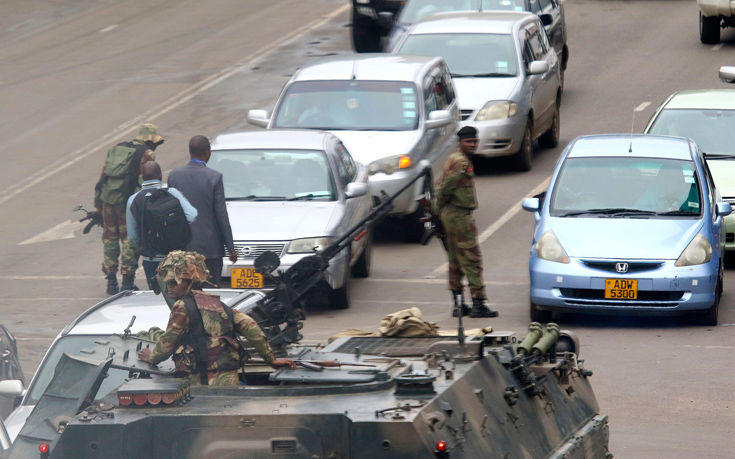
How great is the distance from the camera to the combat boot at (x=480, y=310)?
14.4m

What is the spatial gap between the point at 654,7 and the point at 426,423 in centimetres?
2725

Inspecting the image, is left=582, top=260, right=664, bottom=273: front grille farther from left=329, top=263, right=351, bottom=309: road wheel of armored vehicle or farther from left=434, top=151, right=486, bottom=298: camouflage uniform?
left=329, top=263, right=351, bottom=309: road wheel of armored vehicle

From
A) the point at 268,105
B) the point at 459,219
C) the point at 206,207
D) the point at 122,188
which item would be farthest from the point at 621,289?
the point at 268,105

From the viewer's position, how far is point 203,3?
3506 cm

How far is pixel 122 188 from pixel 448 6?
11294mm

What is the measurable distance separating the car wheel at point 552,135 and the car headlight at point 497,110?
2063mm

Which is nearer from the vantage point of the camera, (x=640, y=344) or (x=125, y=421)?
(x=125, y=421)

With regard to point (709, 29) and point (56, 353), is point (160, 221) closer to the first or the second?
point (56, 353)

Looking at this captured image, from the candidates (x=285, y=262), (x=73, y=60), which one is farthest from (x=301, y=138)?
(x=73, y=60)

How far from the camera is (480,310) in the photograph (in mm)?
14383

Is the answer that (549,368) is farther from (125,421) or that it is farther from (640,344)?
(640,344)

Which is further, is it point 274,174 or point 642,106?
point 642,106

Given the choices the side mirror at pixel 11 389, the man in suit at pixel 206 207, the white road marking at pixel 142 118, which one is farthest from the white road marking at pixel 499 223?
the side mirror at pixel 11 389

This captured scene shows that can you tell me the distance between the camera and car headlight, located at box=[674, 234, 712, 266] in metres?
14.2
